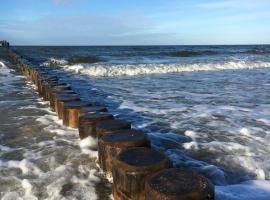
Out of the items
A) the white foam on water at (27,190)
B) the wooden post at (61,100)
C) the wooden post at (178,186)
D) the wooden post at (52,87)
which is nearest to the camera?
the wooden post at (178,186)

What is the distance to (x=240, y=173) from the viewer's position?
4082mm

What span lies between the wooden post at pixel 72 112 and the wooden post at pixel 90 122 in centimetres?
84

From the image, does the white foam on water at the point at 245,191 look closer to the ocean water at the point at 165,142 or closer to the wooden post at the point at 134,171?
the ocean water at the point at 165,142

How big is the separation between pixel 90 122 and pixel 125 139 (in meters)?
1.25

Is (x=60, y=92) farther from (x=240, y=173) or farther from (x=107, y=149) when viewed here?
(x=240, y=173)

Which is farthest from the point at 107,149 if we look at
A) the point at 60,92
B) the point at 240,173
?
the point at 60,92

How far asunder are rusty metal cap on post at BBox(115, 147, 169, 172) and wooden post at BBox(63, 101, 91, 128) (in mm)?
2625

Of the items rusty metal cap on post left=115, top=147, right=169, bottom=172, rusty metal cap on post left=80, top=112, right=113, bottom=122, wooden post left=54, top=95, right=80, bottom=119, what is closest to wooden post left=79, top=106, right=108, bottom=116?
rusty metal cap on post left=80, top=112, right=113, bottom=122

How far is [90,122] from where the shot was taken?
4.67m

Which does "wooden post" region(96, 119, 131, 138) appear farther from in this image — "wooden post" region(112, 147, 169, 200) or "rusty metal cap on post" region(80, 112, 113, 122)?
"wooden post" region(112, 147, 169, 200)

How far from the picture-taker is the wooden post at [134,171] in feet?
9.02

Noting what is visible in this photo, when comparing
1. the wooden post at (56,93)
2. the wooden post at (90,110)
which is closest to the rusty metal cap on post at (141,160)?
the wooden post at (90,110)

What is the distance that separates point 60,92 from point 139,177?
4623mm

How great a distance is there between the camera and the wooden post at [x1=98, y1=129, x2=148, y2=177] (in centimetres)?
347
